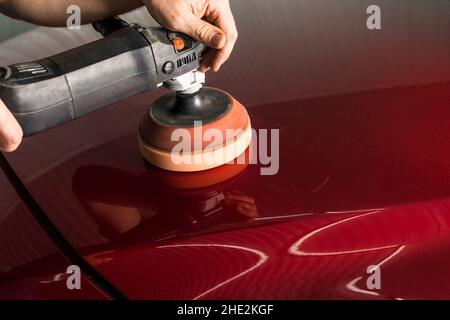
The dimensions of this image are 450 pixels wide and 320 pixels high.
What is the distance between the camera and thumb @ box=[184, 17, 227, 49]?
91 cm

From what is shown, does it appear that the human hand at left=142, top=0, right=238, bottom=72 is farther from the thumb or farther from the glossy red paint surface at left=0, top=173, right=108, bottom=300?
the glossy red paint surface at left=0, top=173, right=108, bottom=300

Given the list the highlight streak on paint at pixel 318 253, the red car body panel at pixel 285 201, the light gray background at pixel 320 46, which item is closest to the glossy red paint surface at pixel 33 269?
the red car body panel at pixel 285 201

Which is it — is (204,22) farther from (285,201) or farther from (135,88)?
(285,201)

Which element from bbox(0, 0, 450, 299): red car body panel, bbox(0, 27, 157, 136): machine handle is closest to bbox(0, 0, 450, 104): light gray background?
bbox(0, 0, 450, 299): red car body panel

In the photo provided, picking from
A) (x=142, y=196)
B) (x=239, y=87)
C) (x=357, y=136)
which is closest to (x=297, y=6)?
(x=239, y=87)

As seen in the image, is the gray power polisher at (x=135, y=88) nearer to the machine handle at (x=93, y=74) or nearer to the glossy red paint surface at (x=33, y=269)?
the machine handle at (x=93, y=74)

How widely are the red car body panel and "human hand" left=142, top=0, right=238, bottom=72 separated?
97mm

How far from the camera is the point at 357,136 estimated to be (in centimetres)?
89

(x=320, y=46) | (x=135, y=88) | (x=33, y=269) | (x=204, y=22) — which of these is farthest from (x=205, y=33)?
(x=33, y=269)

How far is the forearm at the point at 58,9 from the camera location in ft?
3.51

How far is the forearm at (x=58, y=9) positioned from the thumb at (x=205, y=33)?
189mm

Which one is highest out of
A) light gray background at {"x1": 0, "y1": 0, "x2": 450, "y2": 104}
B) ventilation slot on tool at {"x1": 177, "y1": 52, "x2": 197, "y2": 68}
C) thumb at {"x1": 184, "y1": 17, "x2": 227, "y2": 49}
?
thumb at {"x1": 184, "y1": 17, "x2": 227, "y2": 49}

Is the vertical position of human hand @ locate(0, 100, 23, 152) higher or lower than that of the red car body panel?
higher

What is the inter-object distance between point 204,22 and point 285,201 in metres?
0.28
